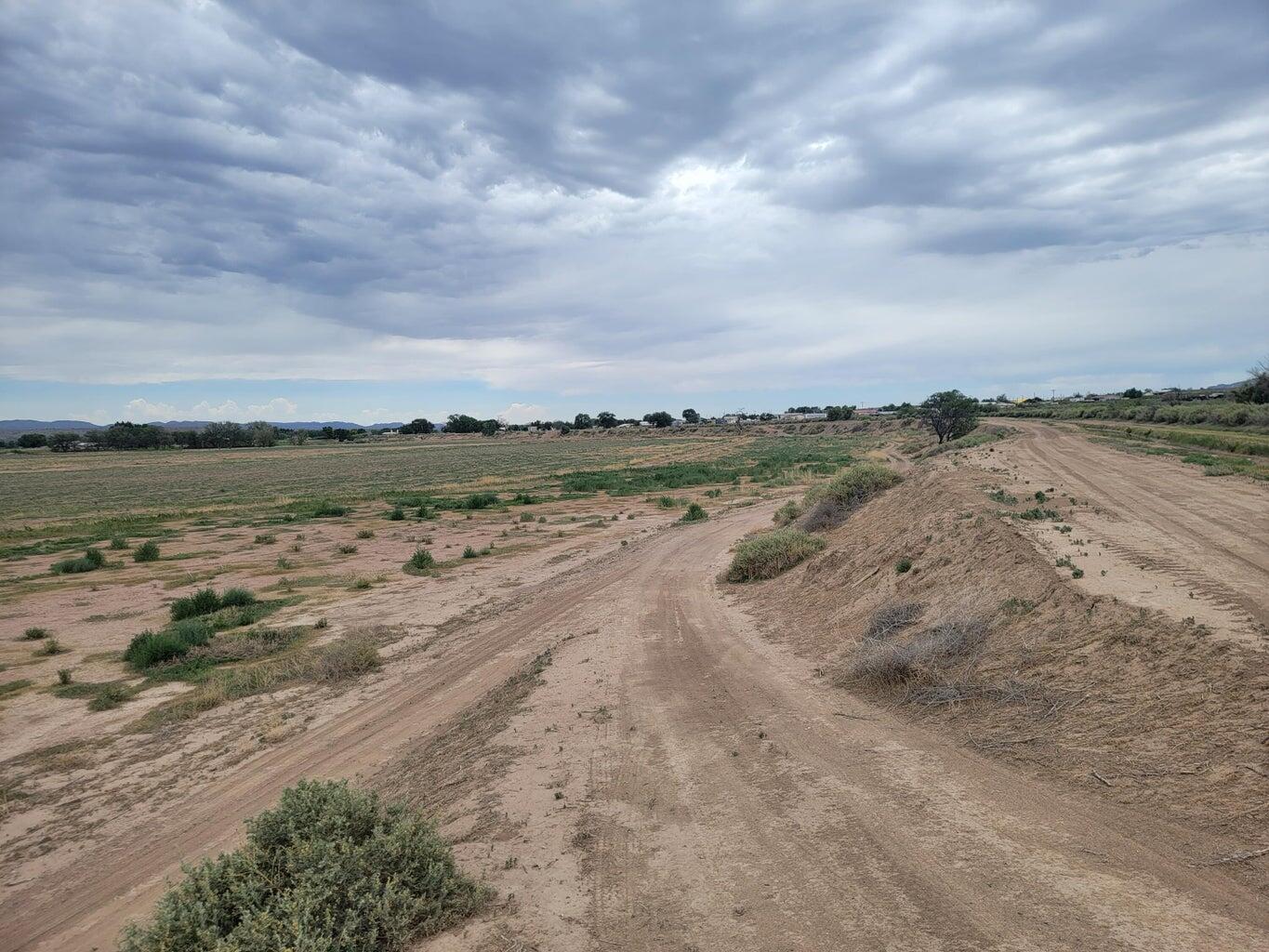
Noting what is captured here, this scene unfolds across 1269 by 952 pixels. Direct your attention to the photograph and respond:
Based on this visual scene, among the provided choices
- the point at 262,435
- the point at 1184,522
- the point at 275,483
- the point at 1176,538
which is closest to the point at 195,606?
the point at 1176,538

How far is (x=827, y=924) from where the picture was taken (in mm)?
4488

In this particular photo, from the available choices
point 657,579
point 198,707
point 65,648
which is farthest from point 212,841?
point 657,579

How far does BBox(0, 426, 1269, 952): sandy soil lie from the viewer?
4.52 meters

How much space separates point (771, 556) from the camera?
17.1m

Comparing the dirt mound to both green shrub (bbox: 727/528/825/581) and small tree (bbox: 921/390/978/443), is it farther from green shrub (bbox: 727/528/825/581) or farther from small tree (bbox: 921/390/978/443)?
small tree (bbox: 921/390/978/443)

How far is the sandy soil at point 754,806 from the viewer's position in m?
4.52

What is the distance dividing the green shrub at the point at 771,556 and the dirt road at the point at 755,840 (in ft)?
22.5

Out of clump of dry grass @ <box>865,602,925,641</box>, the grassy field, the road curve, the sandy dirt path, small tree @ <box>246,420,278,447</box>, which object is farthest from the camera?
small tree @ <box>246,420,278,447</box>

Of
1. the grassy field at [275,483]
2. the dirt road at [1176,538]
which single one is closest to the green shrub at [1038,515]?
the dirt road at [1176,538]

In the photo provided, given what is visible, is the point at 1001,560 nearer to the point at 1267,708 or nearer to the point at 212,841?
the point at 1267,708

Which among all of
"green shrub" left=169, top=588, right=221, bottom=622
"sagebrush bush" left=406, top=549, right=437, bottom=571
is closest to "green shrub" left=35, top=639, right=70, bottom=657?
"green shrub" left=169, top=588, right=221, bottom=622

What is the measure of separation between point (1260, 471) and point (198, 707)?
2752cm

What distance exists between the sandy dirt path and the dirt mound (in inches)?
16.6

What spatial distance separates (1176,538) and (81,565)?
32768mm
